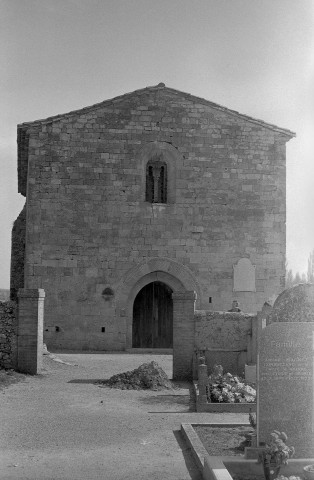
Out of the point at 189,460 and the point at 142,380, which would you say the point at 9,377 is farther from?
the point at 189,460

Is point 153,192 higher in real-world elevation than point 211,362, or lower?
higher

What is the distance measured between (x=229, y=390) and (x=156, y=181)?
10634mm

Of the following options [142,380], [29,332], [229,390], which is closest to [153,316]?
[29,332]

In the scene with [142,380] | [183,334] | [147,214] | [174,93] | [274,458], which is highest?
[174,93]

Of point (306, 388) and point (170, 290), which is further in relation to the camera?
point (170, 290)

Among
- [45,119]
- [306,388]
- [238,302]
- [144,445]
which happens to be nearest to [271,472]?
[306,388]

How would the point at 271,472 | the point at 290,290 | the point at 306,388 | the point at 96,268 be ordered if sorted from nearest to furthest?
the point at 271,472 < the point at 306,388 < the point at 290,290 < the point at 96,268

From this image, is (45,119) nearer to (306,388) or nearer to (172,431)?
(172,431)

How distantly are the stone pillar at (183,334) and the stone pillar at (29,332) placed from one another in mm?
3119

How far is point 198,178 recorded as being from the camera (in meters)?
20.7

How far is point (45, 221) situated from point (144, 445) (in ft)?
41.7

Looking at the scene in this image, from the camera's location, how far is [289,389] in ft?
23.3

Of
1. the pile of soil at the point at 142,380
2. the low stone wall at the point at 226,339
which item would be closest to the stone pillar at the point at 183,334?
the low stone wall at the point at 226,339

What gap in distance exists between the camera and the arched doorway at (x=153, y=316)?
20.8 m
